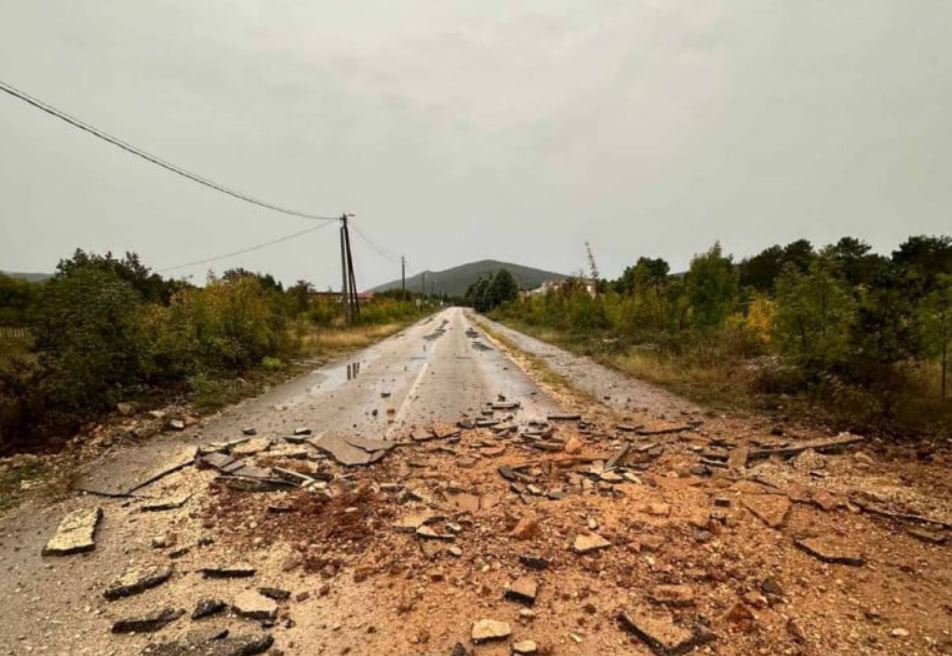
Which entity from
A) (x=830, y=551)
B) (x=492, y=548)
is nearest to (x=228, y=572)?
(x=492, y=548)

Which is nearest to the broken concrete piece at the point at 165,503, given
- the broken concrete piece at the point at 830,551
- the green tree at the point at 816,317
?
the broken concrete piece at the point at 830,551

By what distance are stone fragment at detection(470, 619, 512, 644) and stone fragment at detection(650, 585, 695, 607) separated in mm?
1058

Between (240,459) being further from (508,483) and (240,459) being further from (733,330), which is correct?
(733,330)

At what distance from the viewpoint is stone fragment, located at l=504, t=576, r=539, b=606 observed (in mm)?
3232

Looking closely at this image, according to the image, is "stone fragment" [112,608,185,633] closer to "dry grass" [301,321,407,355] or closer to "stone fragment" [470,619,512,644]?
"stone fragment" [470,619,512,644]

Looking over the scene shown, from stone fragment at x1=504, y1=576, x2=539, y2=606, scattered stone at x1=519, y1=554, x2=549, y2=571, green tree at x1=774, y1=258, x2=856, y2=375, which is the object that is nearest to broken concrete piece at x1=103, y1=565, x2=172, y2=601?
stone fragment at x1=504, y1=576, x2=539, y2=606

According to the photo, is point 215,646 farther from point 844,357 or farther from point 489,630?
point 844,357

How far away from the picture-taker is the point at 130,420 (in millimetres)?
7957

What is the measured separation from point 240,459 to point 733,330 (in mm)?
16133

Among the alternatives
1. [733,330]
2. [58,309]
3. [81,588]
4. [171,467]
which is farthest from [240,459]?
[733,330]

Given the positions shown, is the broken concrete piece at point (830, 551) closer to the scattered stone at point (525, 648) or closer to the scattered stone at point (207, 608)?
the scattered stone at point (525, 648)

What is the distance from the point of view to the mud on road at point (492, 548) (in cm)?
294

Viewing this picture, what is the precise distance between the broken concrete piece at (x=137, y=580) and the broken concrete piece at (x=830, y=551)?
498 cm

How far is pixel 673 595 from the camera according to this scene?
10.6 ft
